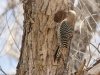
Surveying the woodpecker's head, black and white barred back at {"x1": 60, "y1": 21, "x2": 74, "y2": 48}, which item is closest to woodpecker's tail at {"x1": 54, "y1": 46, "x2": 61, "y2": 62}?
black and white barred back at {"x1": 60, "y1": 21, "x2": 74, "y2": 48}

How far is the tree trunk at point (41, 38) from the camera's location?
12.0ft

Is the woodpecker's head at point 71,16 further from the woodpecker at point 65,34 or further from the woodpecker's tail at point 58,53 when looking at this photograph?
the woodpecker's tail at point 58,53

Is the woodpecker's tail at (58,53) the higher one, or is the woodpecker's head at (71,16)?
the woodpecker's head at (71,16)

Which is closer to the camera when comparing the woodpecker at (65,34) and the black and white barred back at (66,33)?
the woodpecker at (65,34)

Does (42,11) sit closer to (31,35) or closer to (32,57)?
(31,35)

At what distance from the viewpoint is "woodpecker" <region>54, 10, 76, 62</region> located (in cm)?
374

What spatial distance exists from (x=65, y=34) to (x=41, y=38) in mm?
517

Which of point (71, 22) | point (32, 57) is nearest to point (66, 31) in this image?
point (71, 22)

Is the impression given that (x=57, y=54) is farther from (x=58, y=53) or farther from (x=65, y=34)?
(x=65, y=34)

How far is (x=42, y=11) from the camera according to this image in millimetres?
3695

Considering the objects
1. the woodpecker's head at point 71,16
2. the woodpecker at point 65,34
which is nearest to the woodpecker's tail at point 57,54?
the woodpecker at point 65,34

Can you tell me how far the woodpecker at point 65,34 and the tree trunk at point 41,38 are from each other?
2.4 inches

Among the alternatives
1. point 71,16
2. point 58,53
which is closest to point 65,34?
point 71,16

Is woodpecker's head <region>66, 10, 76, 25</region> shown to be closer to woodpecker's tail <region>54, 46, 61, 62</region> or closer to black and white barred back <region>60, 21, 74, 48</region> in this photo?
black and white barred back <region>60, 21, 74, 48</region>
